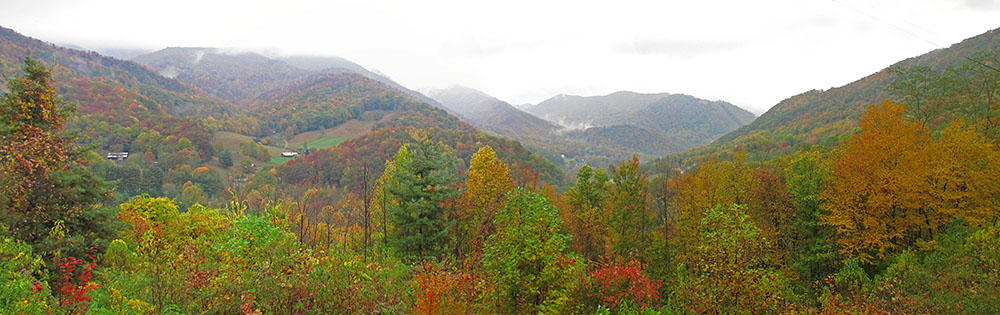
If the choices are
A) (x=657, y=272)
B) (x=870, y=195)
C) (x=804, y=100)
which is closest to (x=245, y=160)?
(x=657, y=272)

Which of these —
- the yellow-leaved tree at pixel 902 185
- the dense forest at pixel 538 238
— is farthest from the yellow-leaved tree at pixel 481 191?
the yellow-leaved tree at pixel 902 185

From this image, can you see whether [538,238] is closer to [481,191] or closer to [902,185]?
[481,191]

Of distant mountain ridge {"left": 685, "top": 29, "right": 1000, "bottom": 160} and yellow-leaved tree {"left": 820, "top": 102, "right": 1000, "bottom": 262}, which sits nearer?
yellow-leaved tree {"left": 820, "top": 102, "right": 1000, "bottom": 262}

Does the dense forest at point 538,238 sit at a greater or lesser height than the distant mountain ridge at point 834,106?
lesser

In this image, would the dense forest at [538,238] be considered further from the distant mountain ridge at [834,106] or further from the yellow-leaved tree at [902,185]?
the distant mountain ridge at [834,106]

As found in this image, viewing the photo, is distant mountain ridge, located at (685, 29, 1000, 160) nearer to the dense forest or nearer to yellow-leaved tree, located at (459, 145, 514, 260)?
the dense forest

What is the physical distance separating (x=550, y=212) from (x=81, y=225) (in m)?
13.5

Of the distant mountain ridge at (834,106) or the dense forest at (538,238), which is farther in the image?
the distant mountain ridge at (834,106)

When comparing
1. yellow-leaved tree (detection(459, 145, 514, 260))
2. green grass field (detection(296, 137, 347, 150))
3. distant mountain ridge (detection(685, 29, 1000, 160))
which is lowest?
green grass field (detection(296, 137, 347, 150))

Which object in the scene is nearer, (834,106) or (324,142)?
(834,106)

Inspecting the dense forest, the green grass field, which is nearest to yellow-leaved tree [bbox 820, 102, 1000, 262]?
the dense forest

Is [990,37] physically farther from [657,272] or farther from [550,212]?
[550,212]

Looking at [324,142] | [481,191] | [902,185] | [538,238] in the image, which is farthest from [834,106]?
[324,142]

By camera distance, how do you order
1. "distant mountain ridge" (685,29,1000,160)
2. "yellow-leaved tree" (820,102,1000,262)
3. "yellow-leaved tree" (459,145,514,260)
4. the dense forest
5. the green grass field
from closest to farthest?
the dense forest < "yellow-leaved tree" (820,102,1000,262) < "yellow-leaved tree" (459,145,514,260) < "distant mountain ridge" (685,29,1000,160) < the green grass field
